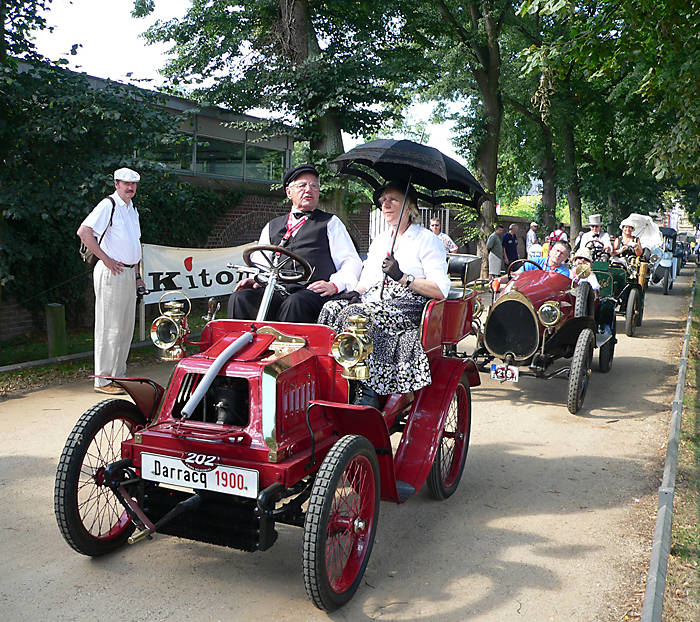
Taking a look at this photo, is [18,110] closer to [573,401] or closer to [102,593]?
[102,593]

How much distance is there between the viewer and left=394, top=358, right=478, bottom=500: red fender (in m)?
3.87

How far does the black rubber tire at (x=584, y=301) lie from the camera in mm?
7418

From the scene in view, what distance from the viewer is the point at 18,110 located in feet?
25.0

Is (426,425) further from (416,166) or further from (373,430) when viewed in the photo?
(416,166)

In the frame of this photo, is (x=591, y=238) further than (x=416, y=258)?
Yes

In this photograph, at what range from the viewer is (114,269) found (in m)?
6.71

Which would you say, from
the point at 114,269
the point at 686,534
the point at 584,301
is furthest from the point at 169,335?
the point at 584,301

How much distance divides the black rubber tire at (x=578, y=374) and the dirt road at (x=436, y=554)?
1.72ft

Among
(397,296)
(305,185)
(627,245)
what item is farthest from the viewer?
(627,245)

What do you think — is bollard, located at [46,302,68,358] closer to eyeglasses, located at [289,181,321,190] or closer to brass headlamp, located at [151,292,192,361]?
eyeglasses, located at [289,181,321,190]

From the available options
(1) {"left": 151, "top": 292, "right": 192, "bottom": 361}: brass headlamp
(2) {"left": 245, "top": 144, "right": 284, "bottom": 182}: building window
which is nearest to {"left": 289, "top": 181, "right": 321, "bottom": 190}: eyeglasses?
(1) {"left": 151, "top": 292, "right": 192, "bottom": 361}: brass headlamp

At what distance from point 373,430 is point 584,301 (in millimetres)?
4730

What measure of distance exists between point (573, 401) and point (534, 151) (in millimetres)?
24808

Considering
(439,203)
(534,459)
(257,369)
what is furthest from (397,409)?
(439,203)
